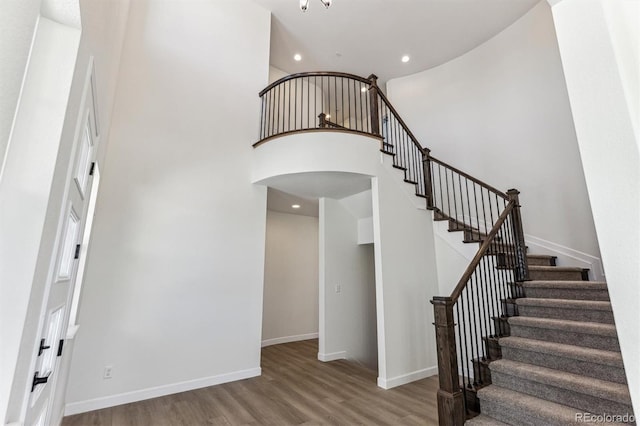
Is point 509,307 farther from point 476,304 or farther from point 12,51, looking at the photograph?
point 12,51

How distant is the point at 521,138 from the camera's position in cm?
500

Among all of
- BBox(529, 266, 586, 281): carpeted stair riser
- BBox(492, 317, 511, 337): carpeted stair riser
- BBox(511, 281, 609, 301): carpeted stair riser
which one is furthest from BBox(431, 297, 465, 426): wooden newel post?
BBox(529, 266, 586, 281): carpeted stair riser

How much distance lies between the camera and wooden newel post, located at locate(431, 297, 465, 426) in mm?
2514

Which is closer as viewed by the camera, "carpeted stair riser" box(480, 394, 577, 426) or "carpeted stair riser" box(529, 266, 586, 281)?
"carpeted stair riser" box(480, 394, 577, 426)

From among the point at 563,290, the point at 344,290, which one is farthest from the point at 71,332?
the point at 563,290

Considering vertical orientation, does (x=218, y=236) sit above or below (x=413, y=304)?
above

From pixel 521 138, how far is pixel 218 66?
5.17 metres

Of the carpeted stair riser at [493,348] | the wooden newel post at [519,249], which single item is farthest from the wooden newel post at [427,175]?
the carpeted stair riser at [493,348]

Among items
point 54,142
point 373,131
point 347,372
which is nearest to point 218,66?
point 373,131

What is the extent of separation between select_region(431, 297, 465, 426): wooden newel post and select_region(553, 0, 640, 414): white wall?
1.74m

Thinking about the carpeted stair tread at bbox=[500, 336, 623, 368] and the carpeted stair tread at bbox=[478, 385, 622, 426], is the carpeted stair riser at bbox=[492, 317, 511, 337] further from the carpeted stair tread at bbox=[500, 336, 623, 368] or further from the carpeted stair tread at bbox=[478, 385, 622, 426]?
the carpeted stair tread at bbox=[478, 385, 622, 426]

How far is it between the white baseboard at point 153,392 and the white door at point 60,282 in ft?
3.90

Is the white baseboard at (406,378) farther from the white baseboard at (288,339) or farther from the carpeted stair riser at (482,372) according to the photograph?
the white baseboard at (288,339)

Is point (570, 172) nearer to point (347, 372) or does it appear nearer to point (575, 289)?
point (575, 289)
